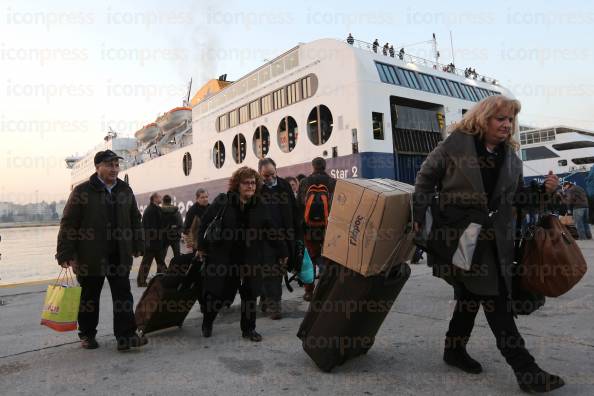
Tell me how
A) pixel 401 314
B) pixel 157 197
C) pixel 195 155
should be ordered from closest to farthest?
pixel 401 314 < pixel 157 197 < pixel 195 155

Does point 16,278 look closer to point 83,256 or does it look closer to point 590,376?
point 83,256

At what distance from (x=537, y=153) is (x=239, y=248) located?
1376 inches

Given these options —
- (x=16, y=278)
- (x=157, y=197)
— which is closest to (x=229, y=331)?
(x=157, y=197)

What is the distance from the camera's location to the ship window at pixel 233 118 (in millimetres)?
24500

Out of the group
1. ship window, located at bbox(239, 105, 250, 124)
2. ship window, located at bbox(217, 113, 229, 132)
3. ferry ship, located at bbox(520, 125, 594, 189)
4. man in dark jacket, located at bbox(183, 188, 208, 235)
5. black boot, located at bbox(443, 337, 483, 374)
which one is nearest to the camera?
black boot, located at bbox(443, 337, 483, 374)

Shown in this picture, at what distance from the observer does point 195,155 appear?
28.0 m

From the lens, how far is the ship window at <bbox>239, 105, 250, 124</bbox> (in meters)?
23.5

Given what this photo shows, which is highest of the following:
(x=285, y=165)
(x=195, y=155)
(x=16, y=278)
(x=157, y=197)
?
(x=195, y=155)

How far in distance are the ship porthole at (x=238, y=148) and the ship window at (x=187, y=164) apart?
565cm

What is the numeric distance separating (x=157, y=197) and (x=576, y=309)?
652 cm

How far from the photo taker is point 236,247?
12.5ft

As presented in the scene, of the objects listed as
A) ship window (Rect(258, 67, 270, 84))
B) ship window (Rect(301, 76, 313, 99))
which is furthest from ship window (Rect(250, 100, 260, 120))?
ship window (Rect(301, 76, 313, 99))

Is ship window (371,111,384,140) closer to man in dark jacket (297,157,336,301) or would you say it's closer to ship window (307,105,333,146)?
ship window (307,105,333,146)

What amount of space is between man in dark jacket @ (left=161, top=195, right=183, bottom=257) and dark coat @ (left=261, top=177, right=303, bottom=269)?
12.4 feet
